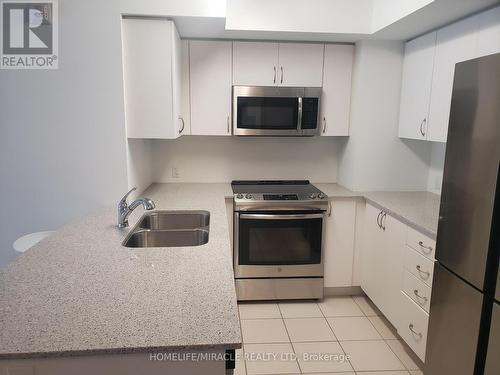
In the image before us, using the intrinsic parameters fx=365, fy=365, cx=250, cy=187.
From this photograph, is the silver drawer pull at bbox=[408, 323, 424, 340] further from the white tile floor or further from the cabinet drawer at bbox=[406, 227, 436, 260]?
the cabinet drawer at bbox=[406, 227, 436, 260]

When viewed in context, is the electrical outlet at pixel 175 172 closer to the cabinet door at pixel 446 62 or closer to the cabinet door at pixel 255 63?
the cabinet door at pixel 255 63

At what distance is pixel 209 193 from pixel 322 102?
122cm

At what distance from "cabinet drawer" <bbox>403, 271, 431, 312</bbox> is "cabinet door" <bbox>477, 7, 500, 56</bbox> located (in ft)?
4.48

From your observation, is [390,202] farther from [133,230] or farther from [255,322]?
[133,230]

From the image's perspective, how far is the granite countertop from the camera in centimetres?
101

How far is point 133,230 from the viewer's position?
2.02 metres

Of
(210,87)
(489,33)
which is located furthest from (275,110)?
(489,33)

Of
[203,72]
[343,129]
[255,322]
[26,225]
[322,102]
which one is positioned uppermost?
[203,72]

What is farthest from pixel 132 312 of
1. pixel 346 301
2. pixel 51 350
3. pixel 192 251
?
pixel 346 301

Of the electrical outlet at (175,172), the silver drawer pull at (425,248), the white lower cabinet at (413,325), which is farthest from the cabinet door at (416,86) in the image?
the electrical outlet at (175,172)

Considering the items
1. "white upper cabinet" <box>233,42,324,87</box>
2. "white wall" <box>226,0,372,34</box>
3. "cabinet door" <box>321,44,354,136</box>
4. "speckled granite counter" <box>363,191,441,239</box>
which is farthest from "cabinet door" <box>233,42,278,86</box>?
"speckled granite counter" <box>363,191,441,239</box>

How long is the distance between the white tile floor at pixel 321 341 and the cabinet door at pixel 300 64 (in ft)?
6.06

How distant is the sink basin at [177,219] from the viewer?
2393 millimetres

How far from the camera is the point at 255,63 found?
2.97 metres
